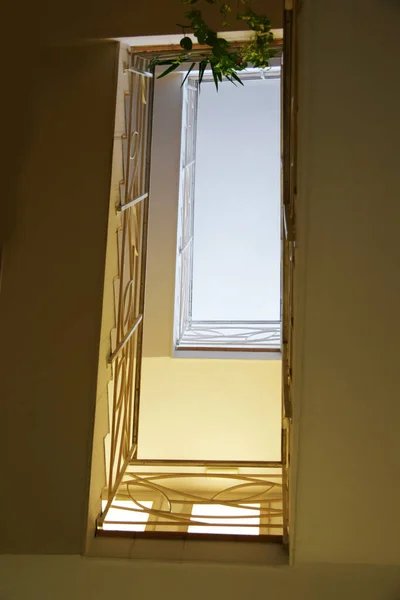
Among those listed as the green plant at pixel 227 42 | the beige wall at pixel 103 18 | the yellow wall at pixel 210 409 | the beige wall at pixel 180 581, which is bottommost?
the beige wall at pixel 180 581

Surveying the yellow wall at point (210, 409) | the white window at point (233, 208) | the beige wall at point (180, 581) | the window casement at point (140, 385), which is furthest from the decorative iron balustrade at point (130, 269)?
the white window at point (233, 208)

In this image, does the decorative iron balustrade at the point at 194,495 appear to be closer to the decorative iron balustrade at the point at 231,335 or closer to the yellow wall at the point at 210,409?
the yellow wall at the point at 210,409

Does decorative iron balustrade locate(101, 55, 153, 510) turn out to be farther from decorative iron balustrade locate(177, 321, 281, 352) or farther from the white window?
the white window

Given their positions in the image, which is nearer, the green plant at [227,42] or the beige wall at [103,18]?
the green plant at [227,42]

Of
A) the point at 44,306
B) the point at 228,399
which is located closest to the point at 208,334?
the point at 228,399

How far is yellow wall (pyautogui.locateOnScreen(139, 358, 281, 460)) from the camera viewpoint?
325 centimetres

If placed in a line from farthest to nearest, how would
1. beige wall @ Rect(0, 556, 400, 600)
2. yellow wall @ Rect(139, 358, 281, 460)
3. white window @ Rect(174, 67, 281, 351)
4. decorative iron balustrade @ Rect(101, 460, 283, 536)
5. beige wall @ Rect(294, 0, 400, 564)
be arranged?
white window @ Rect(174, 67, 281, 351) < yellow wall @ Rect(139, 358, 281, 460) < decorative iron balustrade @ Rect(101, 460, 283, 536) < beige wall @ Rect(0, 556, 400, 600) < beige wall @ Rect(294, 0, 400, 564)

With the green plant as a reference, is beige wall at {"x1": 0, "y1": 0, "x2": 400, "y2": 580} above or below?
below

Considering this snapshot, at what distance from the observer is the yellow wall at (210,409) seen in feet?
10.7

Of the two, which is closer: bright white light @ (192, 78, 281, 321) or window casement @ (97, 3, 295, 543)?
window casement @ (97, 3, 295, 543)

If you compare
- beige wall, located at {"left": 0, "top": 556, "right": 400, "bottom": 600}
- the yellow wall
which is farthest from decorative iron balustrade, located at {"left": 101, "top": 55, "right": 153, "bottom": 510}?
the yellow wall

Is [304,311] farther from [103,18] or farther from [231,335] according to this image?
[231,335]

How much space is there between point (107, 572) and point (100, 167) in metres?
1.28

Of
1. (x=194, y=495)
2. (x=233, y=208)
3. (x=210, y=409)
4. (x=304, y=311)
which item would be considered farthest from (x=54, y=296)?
(x=233, y=208)
